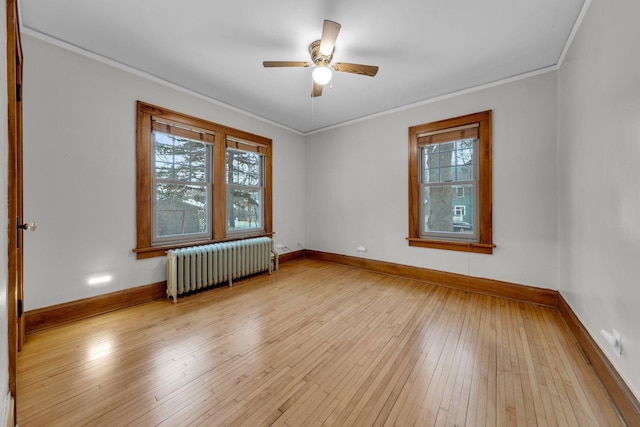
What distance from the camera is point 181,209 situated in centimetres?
340

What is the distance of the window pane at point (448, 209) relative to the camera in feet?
11.2

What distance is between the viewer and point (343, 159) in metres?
4.71

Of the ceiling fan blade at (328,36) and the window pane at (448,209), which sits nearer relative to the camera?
the ceiling fan blade at (328,36)

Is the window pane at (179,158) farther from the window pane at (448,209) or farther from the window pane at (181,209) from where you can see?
the window pane at (448,209)

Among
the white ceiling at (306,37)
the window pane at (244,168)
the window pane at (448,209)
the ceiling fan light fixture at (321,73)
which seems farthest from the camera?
the window pane at (244,168)

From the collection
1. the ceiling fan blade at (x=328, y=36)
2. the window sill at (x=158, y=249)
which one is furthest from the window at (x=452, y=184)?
the window sill at (x=158, y=249)

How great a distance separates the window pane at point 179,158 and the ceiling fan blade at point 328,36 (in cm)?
238

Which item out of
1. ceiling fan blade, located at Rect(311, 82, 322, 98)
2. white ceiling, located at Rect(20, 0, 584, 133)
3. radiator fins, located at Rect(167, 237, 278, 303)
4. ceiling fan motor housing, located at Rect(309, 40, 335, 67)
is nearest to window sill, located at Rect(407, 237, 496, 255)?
white ceiling, located at Rect(20, 0, 584, 133)

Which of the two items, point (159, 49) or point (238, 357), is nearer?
point (238, 357)

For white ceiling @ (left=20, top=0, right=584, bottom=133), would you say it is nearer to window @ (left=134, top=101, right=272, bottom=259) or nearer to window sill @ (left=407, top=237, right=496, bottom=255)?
window @ (left=134, top=101, right=272, bottom=259)

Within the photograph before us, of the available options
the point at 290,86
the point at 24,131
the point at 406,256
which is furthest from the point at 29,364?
the point at 406,256

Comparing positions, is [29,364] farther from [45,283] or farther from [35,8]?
[35,8]

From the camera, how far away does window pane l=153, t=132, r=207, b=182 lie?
316cm

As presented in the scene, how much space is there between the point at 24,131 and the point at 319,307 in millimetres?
3336
